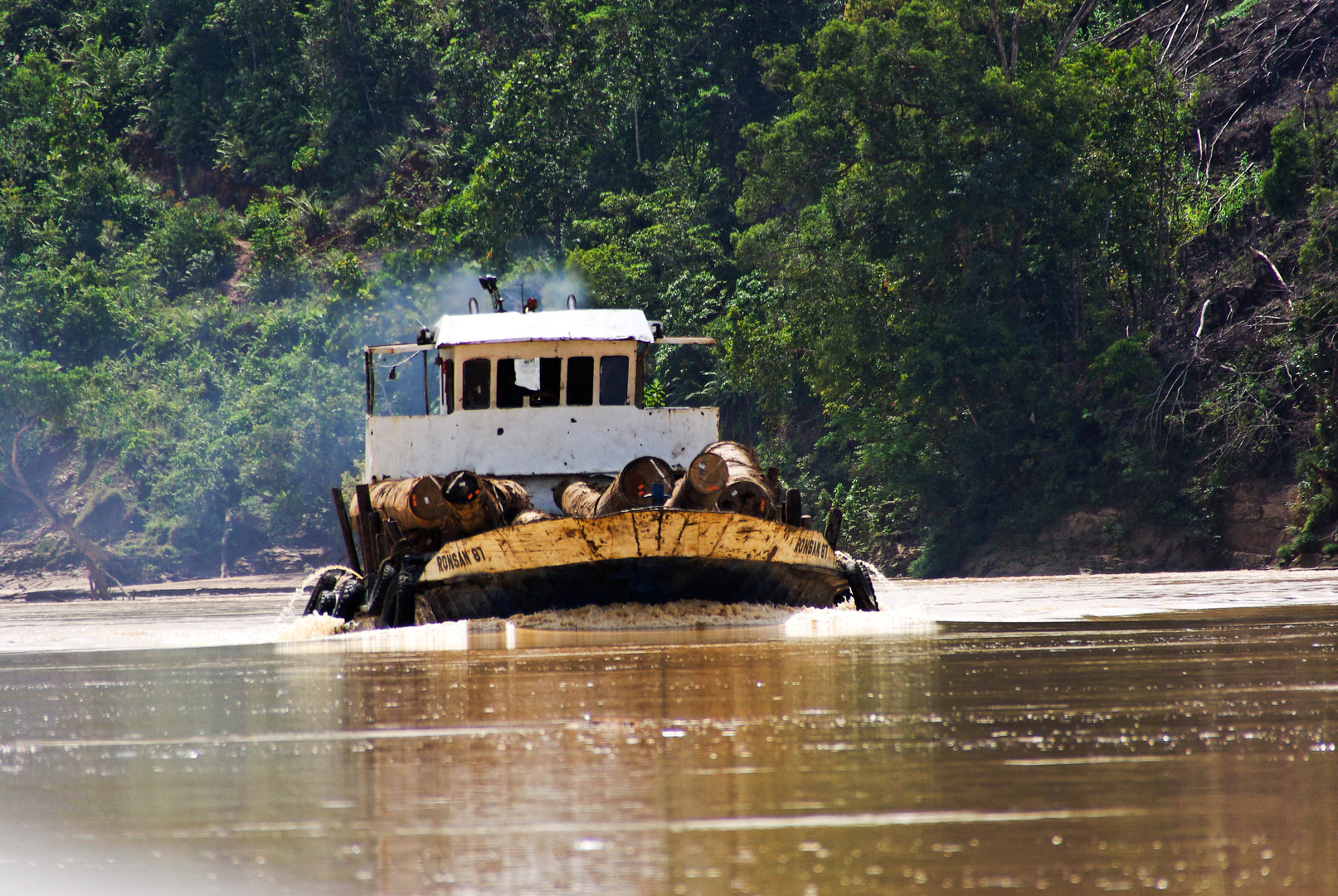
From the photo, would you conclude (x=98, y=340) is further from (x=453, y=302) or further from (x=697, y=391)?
(x=697, y=391)

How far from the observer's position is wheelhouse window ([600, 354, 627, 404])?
15.9 metres

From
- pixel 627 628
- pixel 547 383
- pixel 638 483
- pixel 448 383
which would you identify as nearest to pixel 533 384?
pixel 547 383

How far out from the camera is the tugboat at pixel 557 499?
475 inches

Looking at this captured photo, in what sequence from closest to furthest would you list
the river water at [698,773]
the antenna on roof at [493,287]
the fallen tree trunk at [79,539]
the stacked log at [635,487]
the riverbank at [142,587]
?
the river water at [698,773]
the stacked log at [635,487]
the antenna on roof at [493,287]
the fallen tree trunk at [79,539]
the riverbank at [142,587]

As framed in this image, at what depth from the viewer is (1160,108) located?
1380 inches

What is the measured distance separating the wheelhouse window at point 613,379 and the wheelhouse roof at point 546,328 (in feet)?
0.87

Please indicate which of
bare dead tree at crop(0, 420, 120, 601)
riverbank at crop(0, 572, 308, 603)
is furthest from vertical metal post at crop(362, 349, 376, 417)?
bare dead tree at crop(0, 420, 120, 601)

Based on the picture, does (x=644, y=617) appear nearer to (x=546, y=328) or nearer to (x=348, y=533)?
(x=546, y=328)

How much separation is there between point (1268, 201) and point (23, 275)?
150ft

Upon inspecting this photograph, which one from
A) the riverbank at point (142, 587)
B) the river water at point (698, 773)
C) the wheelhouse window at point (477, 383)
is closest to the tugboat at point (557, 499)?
the wheelhouse window at point (477, 383)

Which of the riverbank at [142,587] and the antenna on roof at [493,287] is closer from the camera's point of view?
the antenna on roof at [493,287]

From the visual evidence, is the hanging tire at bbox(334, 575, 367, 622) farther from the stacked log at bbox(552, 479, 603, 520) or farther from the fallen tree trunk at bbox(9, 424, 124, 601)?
the fallen tree trunk at bbox(9, 424, 124, 601)

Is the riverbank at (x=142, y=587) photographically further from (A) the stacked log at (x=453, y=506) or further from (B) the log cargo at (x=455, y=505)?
(B) the log cargo at (x=455, y=505)

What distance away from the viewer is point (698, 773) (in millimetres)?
4160
